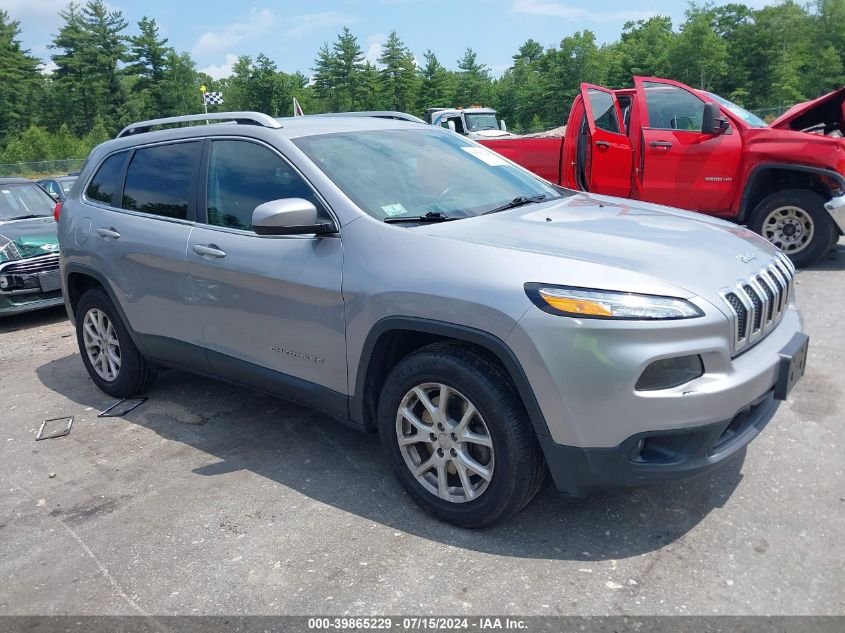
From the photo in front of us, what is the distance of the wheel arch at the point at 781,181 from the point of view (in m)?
7.08

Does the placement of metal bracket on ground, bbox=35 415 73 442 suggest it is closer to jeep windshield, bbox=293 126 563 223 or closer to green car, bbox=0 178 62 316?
jeep windshield, bbox=293 126 563 223

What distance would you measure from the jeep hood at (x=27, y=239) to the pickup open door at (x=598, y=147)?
5.70 m

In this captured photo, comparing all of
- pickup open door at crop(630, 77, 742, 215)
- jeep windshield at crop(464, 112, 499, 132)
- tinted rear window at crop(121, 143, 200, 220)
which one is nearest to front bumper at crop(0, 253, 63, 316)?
tinted rear window at crop(121, 143, 200, 220)

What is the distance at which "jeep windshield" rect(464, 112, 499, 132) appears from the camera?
74.4ft

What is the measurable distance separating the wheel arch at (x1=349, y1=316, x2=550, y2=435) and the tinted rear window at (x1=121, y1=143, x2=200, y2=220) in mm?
1685

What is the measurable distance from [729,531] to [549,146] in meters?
6.37

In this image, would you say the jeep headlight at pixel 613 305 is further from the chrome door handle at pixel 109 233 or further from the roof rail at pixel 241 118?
the chrome door handle at pixel 109 233

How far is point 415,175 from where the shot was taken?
3697 millimetres

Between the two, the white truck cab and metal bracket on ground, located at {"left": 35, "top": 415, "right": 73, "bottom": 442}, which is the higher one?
the white truck cab

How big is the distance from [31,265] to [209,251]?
462 cm

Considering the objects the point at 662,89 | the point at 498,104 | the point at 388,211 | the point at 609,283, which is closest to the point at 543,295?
the point at 609,283

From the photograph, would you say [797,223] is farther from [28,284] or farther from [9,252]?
[9,252]

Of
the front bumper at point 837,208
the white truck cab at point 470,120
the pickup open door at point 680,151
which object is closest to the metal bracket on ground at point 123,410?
the pickup open door at point 680,151

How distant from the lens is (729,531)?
117 inches
